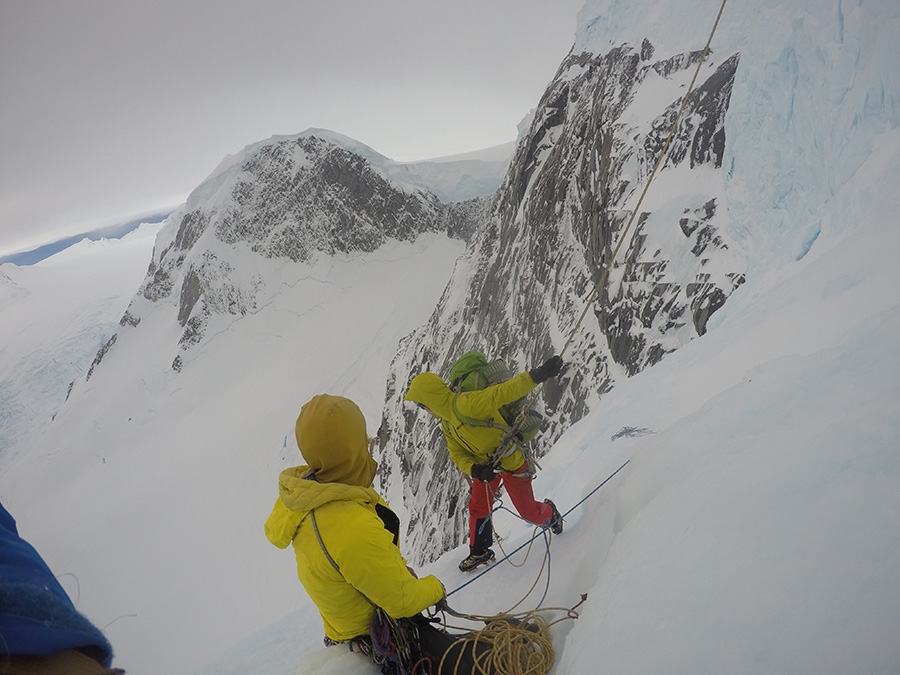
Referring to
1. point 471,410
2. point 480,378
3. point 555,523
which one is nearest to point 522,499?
point 555,523

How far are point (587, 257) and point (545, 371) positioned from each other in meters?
10.3

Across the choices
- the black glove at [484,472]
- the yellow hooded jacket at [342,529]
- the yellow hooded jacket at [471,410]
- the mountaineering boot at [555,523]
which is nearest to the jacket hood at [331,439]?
the yellow hooded jacket at [342,529]

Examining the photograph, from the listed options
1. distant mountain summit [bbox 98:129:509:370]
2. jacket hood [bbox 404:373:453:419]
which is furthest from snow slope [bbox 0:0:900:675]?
distant mountain summit [bbox 98:129:509:370]

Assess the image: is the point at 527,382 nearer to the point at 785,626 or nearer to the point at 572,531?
the point at 572,531

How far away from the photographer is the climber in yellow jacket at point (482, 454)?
2.90m

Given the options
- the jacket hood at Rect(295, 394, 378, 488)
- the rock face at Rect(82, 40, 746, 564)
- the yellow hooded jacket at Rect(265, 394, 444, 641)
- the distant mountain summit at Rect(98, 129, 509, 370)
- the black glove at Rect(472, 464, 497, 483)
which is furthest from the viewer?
the distant mountain summit at Rect(98, 129, 509, 370)

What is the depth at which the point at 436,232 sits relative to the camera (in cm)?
4200

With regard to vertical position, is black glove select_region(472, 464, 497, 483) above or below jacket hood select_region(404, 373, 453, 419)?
below

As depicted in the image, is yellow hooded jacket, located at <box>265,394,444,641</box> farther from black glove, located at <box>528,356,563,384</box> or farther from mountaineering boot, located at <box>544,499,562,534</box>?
mountaineering boot, located at <box>544,499,562,534</box>

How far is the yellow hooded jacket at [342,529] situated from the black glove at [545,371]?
47.5 inches

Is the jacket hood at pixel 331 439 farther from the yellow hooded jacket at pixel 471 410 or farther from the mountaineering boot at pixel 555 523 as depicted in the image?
the mountaineering boot at pixel 555 523

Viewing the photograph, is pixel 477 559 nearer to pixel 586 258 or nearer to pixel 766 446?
pixel 766 446

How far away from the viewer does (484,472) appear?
313 centimetres

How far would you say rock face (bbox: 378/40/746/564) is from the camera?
8.45m
